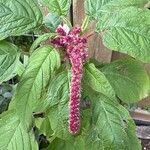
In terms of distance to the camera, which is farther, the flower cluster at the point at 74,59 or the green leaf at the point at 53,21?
the green leaf at the point at 53,21

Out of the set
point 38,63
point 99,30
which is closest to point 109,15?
point 99,30

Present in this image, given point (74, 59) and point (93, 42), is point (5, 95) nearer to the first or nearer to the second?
point (93, 42)

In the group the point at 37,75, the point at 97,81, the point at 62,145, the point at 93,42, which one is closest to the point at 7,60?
the point at 37,75

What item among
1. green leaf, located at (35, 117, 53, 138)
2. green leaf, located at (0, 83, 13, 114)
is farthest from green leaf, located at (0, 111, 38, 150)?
green leaf, located at (0, 83, 13, 114)

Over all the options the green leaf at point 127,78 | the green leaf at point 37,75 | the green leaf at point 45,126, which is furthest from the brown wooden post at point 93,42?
the green leaf at point 37,75

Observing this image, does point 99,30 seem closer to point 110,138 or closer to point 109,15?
point 109,15

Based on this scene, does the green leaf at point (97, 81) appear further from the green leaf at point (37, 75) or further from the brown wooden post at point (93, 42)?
the brown wooden post at point (93, 42)
